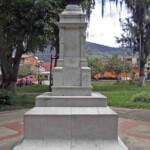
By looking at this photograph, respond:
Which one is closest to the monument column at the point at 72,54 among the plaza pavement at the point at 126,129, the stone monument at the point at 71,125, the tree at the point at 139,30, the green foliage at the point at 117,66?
the stone monument at the point at 71,125

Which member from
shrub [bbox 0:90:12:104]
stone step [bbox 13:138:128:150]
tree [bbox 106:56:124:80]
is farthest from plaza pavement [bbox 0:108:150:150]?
tree [bbox 106:56:124:80]

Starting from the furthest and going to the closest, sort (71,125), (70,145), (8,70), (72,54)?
(8,70) < (72,54) < (71,125) < (70,145)

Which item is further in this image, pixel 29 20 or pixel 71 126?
pixel 29 20

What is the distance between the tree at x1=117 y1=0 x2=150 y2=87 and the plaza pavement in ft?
68.5

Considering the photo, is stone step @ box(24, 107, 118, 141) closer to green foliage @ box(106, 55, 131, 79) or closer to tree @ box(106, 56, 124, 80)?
green foliage @ box(106, 55, 131, 79)

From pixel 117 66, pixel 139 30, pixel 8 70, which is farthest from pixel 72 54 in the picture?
pixel 117 66

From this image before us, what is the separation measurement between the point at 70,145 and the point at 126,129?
3.28 metres

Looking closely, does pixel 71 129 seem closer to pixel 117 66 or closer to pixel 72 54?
pixel 72 54

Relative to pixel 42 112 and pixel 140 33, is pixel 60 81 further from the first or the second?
pixel 140 33

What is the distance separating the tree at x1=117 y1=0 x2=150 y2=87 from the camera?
33.2m

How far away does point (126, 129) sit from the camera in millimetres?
10094

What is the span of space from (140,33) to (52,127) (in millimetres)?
28753

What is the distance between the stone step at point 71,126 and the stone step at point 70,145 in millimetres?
72

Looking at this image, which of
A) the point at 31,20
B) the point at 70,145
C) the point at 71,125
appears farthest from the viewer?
the point at 31,20
